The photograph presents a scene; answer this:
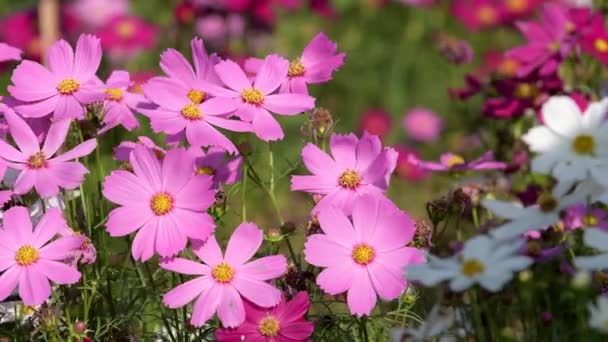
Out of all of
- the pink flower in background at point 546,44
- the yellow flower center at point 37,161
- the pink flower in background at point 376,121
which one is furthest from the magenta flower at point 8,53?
the pink flower in background at point 376,121

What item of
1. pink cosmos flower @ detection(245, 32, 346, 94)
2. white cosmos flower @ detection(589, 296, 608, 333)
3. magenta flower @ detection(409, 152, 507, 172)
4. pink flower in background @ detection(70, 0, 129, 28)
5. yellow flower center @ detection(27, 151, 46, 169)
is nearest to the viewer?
white cosmos flower @ detection(589, 296, 608, 333)

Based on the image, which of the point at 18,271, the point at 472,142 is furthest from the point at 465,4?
the point at 18,271

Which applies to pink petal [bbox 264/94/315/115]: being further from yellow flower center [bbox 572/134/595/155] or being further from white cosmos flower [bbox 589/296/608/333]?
white cosmos flower [bbox 589/296/608/333]

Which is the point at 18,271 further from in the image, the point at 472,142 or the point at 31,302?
the point at 472,142

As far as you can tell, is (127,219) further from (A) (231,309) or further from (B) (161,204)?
(A) (231,309)

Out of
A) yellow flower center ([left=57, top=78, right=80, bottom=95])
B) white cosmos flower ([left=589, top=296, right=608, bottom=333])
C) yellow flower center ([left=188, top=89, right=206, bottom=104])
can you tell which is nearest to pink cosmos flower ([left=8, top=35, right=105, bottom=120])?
yellow flower center ([left=57, top=78, right=80, bottom=95])

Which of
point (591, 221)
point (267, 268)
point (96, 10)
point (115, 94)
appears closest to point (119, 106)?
point (115, 94)
